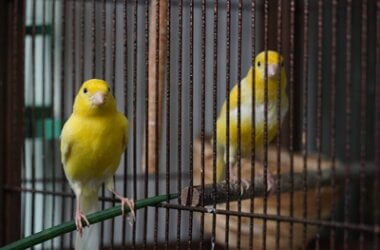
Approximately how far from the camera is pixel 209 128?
2545mm

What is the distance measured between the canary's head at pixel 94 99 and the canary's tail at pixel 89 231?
0.21 m

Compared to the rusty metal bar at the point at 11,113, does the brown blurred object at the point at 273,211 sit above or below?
below

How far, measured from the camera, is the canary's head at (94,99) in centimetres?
128

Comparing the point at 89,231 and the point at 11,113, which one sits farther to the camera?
the point at 11,113

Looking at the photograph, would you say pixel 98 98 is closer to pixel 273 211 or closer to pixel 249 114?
pixel 249 114

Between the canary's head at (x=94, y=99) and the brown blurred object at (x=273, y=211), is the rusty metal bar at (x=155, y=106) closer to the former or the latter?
the canary's head at (x=94, y=99)

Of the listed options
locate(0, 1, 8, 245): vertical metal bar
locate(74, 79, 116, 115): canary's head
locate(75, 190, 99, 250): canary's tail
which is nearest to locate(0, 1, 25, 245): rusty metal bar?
locate(0, 1, 8, 245): vertical metal bar

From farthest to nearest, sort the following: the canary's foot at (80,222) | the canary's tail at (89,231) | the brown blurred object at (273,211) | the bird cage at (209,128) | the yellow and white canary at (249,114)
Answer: the brown blurred object at (273,211), the yellow and white canary at (249,114), the canary's tail at (89,231), the canary's foot at (80,222), the bird cage at (209,128)

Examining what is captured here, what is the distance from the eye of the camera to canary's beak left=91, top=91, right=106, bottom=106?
128cm

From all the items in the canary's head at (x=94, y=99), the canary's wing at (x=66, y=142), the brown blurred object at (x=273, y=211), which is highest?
the canary's head at (x=94, y=99)

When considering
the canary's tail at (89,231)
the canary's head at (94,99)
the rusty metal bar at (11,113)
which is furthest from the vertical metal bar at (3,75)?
the canary's head at (94,99)

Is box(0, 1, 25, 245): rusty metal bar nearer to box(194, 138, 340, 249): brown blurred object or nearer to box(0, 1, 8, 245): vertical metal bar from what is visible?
box(0, 1, 8, 245): vertical metal bar

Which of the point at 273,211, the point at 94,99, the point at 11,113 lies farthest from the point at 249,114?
the point at 11,113

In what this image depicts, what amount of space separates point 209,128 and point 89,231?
1174 millimetres
